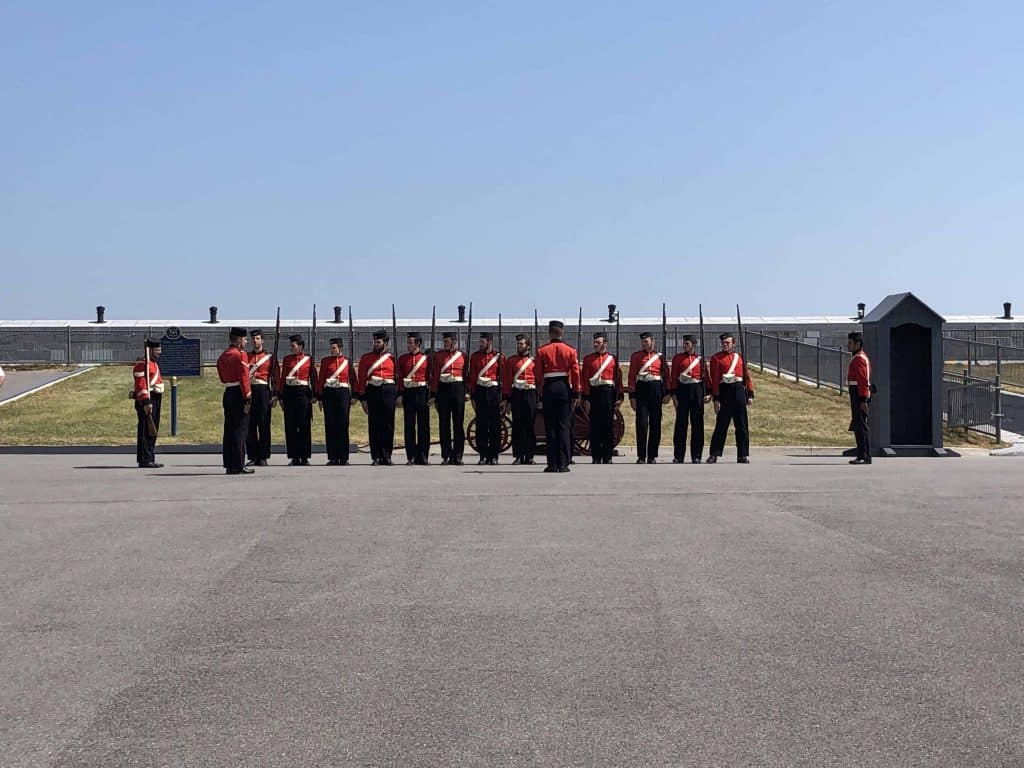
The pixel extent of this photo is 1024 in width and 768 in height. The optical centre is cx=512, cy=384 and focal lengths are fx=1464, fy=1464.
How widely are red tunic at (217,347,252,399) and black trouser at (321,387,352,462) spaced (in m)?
2.40

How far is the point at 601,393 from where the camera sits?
2194cm

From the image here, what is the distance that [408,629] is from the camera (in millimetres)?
7445

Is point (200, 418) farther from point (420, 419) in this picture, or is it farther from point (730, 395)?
point (730, 395)

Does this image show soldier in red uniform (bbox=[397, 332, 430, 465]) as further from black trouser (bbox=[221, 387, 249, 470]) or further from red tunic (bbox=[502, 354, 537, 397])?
black trouser (bbox=[221, 387, 249, 470])

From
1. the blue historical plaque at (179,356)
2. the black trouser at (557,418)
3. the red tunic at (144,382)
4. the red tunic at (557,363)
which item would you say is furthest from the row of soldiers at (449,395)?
the blue historical plaque at (179,356)

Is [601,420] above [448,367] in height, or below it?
below

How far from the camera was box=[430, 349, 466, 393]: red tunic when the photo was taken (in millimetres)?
21547

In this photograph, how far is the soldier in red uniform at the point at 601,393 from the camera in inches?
860

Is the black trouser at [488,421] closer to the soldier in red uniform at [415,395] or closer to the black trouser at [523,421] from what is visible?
the black trouser at [523,421]

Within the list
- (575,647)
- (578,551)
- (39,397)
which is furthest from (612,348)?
(575,647)

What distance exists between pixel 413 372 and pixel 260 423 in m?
2.46

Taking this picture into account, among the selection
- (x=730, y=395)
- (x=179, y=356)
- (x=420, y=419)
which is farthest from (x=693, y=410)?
(x=179, y=356)

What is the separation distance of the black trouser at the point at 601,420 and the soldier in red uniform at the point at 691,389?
1.06 m

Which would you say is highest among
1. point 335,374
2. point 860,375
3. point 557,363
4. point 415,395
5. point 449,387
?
point 557,363
